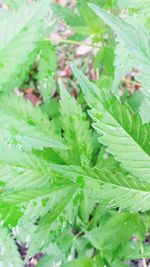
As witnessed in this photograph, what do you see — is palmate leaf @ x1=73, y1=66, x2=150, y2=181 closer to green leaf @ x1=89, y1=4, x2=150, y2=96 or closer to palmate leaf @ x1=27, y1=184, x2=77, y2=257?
green leaf @ x1=89, y1=4, x2=150, y2=96

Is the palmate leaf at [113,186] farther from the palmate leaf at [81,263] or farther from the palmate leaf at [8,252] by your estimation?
the palmate leaf at [81,263]

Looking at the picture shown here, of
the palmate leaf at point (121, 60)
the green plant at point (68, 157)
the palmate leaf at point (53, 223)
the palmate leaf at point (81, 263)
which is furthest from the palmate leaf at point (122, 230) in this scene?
the palmate leaf at point (121, 60)

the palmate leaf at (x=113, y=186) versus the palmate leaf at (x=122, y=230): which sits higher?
the palmate leaf at (x=113, y=186)

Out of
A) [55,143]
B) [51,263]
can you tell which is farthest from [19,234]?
[55,143]

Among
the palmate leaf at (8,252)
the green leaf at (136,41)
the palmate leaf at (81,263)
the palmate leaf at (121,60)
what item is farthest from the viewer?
the palmate leaf at (81,263)

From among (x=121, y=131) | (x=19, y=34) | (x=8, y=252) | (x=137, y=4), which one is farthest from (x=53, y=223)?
(x=137, y=4)

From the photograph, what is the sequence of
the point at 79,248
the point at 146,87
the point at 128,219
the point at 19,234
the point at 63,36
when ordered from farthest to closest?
1. the point at 63,36
2. the point at 79,248
3. the point at 19,234
4. the point at 128,219
5. the point at 146,87

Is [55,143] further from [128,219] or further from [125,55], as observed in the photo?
[128,219]
